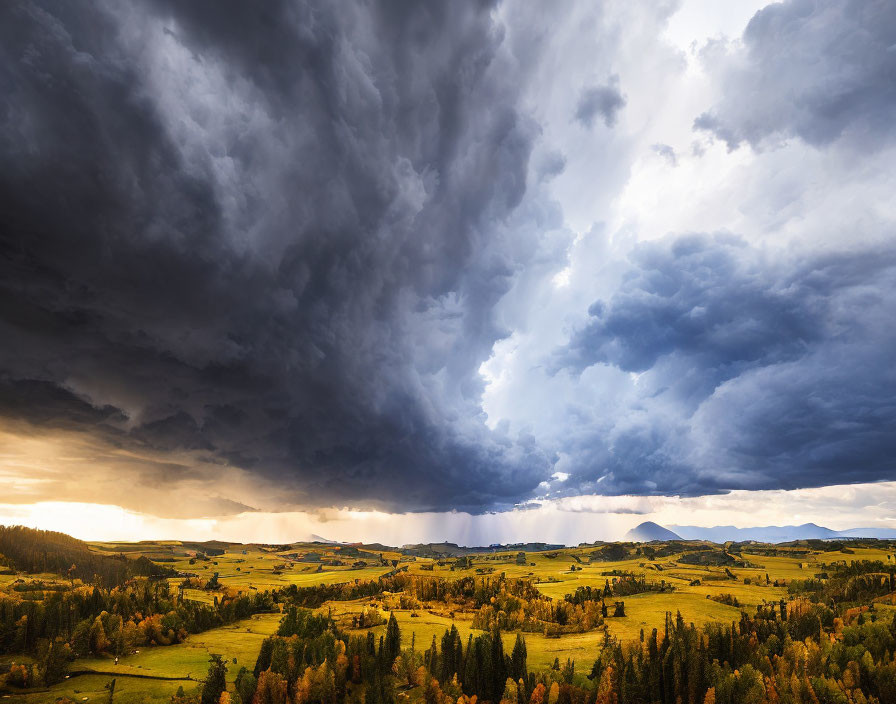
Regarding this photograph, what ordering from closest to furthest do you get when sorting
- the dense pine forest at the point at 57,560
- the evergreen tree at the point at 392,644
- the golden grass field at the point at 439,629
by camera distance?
the golden grass field at the point at 439,629
the evergreen tree at the point at 392,644
the dense pine forest at the point at 57,560

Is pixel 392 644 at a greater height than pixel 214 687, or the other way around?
pixel 392 644

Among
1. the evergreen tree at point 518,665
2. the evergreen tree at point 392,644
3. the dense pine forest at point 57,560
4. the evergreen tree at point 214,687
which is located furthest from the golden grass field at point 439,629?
the dense pine forest at point 57,560

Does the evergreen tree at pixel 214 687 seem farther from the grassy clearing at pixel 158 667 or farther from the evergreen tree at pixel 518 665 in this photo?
the evergreen tree at pixel 518 665

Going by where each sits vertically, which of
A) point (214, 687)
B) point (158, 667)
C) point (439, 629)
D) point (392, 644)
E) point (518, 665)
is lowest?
point (439, 629)

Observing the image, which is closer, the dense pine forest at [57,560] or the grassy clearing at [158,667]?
the grassy clearing at [158,667]

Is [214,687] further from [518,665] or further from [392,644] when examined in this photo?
[518,665]

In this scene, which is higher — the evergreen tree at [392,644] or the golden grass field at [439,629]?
the evergreen tree at [392,644]

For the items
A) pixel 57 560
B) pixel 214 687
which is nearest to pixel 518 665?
pixel 214 687

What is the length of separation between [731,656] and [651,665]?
23.8 ft

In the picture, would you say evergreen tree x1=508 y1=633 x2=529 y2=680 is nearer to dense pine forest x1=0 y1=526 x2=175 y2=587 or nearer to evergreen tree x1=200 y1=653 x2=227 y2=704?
evergreen tree x1=200 y1=653 x2=227 y2=704

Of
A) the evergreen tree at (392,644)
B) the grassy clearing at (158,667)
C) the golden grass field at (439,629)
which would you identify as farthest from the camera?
the evergreen tree at (392,644)

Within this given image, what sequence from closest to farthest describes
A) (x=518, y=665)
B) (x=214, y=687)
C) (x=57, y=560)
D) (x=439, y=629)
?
(x=214, y=687) < (x=518, y=665) < (x=439, y=629) < (x=57, y=560)

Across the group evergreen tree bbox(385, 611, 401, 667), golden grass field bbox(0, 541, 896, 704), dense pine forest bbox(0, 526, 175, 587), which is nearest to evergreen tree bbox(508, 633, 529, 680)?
golden grass field bbox(0, 541, 896, 704)

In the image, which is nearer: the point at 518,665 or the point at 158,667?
the point at 518,665
